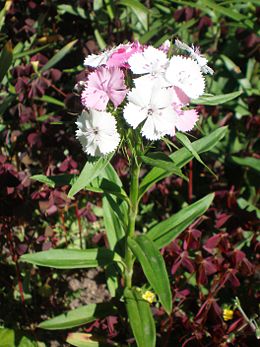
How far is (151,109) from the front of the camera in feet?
4.49

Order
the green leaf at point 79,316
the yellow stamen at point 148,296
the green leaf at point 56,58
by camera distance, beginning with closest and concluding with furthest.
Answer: the green leaf at point 79,316 < the yellow stamen at point 148,296 < the green leaf at point 56,58

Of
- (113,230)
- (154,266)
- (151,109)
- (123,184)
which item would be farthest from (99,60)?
(123,184)

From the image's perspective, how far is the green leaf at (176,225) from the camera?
6.10 ft

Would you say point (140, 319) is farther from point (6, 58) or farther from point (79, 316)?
point (6, 58)

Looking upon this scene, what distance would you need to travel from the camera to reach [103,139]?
1406 millimetres

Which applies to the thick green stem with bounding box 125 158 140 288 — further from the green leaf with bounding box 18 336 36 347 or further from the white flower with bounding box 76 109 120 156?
the green leaf with bounding box 18 336 36 347

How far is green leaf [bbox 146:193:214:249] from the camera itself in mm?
1860

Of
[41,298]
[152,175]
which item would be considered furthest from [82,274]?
[152,175]

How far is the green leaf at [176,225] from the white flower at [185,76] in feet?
2.02

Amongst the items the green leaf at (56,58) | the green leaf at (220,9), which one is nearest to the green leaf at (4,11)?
the green leaf at (56,58)

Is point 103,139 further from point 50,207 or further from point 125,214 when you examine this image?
point 50,207

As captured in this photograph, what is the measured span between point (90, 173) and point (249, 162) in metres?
1.18

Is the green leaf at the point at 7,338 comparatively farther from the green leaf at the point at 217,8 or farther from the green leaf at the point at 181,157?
the green leaf at the point at 217,8

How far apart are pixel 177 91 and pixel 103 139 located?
235 mm
